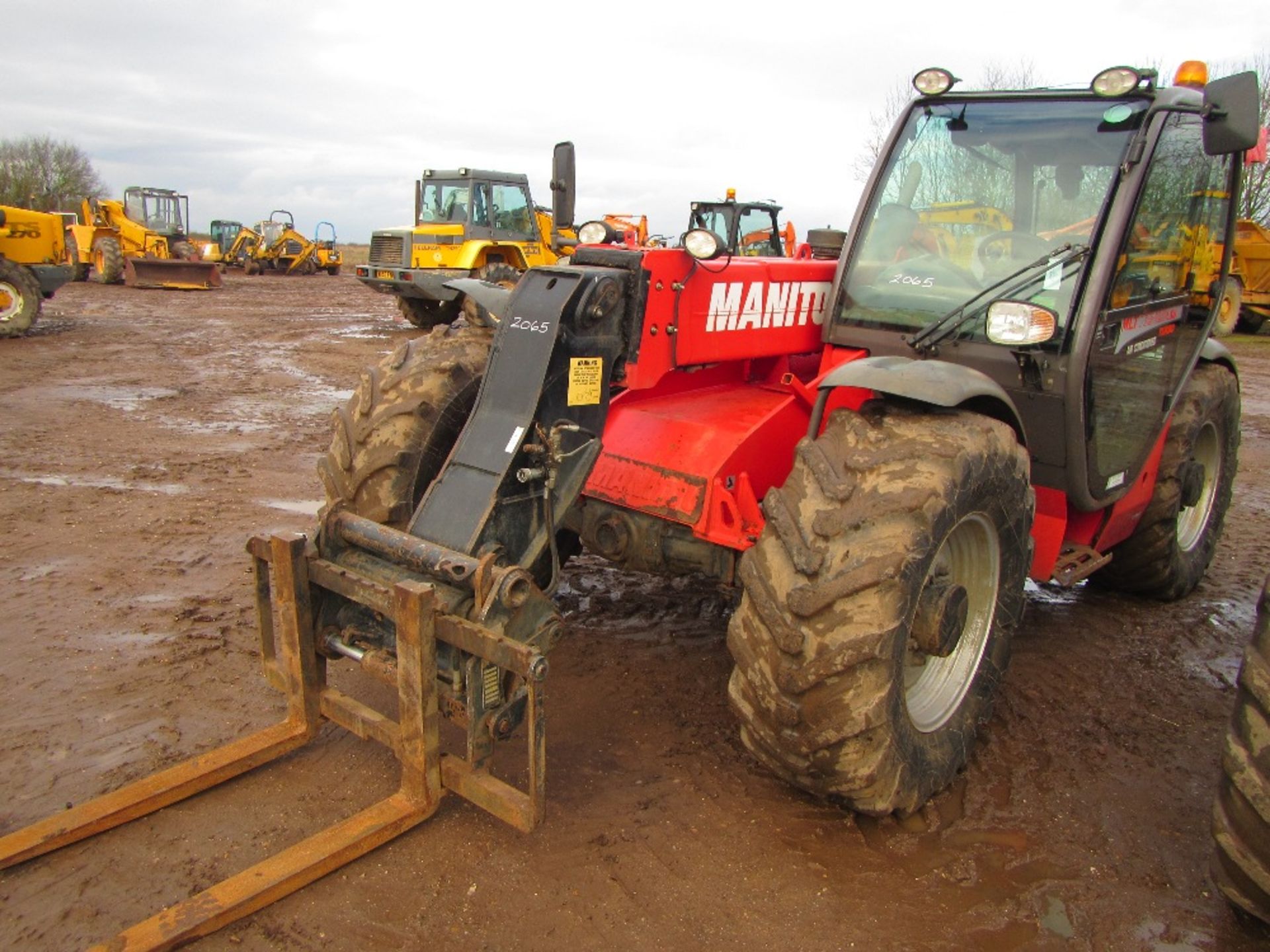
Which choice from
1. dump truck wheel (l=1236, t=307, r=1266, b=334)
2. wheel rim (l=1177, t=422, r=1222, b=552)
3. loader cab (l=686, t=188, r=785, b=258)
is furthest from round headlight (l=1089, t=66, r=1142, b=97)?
dump truck wheel (l=1236, t=307, r=1266, b=334)

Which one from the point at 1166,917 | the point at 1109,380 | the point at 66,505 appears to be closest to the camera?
the point at 1166,917

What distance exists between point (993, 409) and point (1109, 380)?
0.80 metres

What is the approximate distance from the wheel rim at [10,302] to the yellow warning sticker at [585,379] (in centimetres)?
1499

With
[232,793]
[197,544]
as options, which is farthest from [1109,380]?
[197,544]

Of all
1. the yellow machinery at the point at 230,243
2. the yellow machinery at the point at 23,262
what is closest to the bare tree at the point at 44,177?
the yellow machinery at the point at 230,243

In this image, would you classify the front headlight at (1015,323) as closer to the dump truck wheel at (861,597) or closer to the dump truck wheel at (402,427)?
the dump truck wheel at (861,597)

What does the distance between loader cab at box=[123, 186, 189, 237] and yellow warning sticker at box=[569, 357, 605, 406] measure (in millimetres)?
29984

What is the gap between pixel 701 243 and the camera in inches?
126

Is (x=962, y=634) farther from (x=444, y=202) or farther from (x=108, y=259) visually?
(x=108, y=259)

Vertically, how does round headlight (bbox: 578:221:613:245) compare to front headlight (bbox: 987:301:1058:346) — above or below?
above

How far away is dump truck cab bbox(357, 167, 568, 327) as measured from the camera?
1766 cm

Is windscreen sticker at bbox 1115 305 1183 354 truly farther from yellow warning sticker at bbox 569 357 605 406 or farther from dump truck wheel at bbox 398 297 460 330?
dump truck wheel at bbox 398 297 460 330

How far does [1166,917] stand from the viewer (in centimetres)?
277

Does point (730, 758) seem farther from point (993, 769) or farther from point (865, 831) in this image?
point (993, 769)
